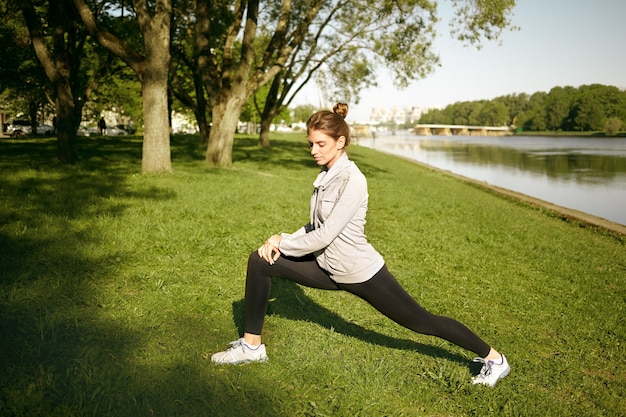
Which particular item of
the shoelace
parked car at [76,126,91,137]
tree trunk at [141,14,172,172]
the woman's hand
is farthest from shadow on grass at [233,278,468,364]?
parked car at [76,126,91,137]

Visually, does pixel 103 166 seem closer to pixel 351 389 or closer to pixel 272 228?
pixel 272 228

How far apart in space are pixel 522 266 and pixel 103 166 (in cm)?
1297

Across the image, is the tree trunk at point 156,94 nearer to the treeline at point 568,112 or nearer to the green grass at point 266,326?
the green grass at point 266,326

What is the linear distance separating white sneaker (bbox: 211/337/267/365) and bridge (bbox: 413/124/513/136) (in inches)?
7274

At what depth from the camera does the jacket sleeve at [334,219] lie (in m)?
3.30

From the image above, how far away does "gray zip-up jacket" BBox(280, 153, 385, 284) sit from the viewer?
3312mm

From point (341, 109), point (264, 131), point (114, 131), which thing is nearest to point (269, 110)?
point (264, 131)

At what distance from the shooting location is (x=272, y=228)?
8.45 m

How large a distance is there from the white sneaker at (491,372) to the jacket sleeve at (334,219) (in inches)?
62.0

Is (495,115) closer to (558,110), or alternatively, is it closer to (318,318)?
(558,110)

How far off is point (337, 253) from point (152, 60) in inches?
469

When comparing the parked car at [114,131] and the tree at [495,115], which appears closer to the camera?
the parked car at [114,131]

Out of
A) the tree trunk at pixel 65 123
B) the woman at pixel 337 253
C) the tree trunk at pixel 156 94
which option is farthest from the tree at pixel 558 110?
the woman at pixel 337 253

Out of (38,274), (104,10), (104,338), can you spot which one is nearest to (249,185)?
(38,274)
